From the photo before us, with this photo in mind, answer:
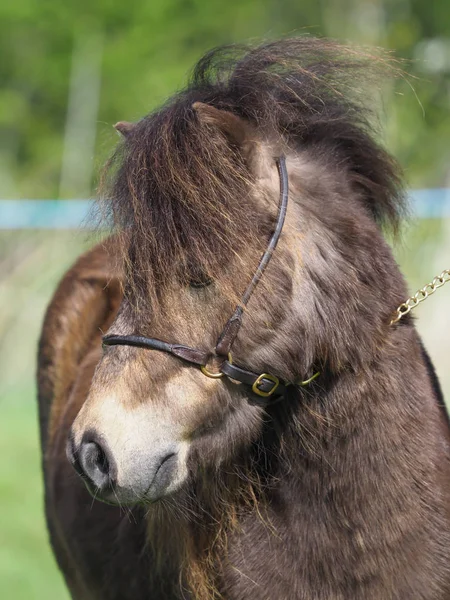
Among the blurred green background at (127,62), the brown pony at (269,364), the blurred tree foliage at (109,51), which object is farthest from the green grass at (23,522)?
the blurred tree foliage at (109,51)

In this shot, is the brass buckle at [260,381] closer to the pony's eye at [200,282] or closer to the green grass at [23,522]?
the pony's eye at [200,282]

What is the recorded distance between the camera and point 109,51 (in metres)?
23.3

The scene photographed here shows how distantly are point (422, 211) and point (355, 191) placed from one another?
669 centimetres

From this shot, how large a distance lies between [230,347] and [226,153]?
23.1 inches

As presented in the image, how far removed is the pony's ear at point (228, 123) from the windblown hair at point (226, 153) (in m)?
→ 0.03

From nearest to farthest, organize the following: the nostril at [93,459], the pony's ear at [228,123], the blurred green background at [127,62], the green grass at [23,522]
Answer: the nostril at [93,459] → the pony's ear at [228,123] → the green grass at [23,522] → the blurred green background at [127,62]

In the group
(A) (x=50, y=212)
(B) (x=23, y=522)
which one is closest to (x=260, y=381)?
(B) (x=23, y=522)

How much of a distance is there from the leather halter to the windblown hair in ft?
0.19

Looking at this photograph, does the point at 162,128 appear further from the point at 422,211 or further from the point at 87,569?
the point at 422,211

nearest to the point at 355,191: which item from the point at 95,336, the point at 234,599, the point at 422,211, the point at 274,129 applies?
the point at 274,129

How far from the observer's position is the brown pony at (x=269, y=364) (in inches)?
97.8

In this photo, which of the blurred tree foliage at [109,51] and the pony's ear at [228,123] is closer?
the pony's ear at [228,123]

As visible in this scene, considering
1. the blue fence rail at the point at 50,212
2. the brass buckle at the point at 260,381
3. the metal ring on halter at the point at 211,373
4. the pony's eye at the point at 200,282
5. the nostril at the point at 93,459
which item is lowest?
the nostril at the point at 93,459

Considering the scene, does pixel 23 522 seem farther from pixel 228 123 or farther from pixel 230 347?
pixel 228 123
